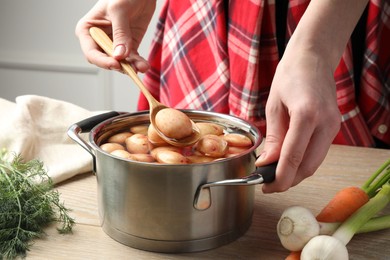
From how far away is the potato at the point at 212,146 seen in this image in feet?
2.96

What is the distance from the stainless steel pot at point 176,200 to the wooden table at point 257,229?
19 millimetres

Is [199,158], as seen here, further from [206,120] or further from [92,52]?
[92,52]

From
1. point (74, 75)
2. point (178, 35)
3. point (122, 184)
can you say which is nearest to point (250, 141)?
point (122, 184)

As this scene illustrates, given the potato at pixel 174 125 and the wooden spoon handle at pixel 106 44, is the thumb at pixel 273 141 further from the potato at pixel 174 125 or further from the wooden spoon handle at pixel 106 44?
the wooden spoon handle at pixel 106 44

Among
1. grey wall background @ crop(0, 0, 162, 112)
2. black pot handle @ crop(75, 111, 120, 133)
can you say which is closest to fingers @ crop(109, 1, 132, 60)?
black pot handle @ crop(75, 111, 120, 133)

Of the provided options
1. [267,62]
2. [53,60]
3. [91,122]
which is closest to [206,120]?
[91,122]

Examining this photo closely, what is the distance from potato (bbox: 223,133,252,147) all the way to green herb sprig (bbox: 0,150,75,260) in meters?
0.28

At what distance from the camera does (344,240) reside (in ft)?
2.88

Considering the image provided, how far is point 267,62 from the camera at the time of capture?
4.32 ft

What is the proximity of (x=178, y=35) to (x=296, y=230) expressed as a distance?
0.69m

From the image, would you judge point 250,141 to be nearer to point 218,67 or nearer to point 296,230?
point 296,230

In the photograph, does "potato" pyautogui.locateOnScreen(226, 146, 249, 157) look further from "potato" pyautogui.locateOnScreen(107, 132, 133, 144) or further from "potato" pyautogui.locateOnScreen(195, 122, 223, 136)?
"potato" pyautogui.locateOnScreen(107, 132, 133, 144)

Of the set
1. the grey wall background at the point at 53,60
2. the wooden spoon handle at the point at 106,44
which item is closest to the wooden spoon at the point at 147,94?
the wooden spoon handle at the point at 106,44

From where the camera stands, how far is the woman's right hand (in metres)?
1.11
